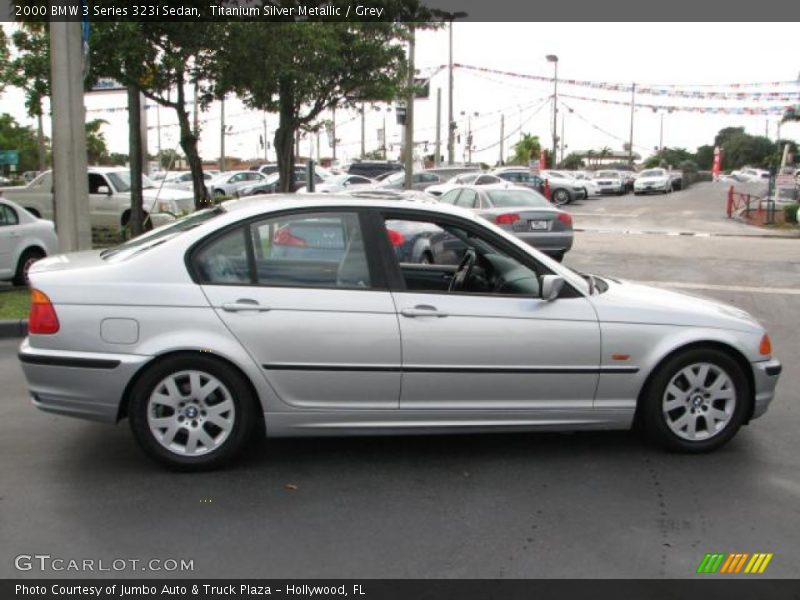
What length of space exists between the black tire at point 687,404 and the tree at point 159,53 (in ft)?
29.7

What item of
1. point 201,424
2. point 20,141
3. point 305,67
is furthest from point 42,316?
point 20,141

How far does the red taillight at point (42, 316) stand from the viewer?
457cm

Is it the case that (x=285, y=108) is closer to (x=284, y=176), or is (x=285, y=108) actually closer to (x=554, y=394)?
(x=284, y=176)

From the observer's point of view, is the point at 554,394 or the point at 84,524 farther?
the point at 554,394

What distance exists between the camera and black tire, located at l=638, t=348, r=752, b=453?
195 inches

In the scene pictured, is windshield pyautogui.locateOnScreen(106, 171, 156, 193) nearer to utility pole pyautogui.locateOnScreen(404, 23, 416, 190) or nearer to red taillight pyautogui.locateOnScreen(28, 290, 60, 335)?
utility pole pyautogui.locateOnScreen(404, 23, 416, 190)

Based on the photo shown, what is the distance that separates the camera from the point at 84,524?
404cm

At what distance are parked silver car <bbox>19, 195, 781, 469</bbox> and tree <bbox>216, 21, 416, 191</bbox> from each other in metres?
8.54

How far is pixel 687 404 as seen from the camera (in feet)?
16.5

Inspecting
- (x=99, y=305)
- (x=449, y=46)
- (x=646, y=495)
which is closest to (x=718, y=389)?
(x=646, y=495)

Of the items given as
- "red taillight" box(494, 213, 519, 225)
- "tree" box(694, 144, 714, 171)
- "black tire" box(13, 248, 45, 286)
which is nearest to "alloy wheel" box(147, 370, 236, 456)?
"black tire" box(13, 248, 45, 286)

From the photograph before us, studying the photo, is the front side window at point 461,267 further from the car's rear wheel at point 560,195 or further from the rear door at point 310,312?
the car's rear wheel at point 560,195

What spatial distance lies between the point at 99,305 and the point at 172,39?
849 cm

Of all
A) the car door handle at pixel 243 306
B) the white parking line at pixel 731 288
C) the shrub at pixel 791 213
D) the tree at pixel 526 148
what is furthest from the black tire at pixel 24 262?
the tree at pixel 526 148
